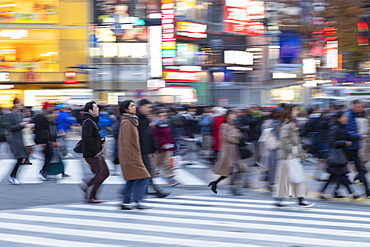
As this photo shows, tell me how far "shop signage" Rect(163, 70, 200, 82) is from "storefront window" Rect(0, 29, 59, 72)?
826 cm

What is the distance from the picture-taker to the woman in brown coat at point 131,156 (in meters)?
8.99

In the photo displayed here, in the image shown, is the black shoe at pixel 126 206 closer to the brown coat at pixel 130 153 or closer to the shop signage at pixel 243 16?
the brown coat at pixel 130 153

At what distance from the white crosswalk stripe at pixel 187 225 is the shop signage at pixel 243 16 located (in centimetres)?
4285

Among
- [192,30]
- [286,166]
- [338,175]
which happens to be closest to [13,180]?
[286,166]

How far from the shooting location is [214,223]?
8117 millimetres

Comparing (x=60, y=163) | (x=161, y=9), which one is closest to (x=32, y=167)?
(x=60, y=163)

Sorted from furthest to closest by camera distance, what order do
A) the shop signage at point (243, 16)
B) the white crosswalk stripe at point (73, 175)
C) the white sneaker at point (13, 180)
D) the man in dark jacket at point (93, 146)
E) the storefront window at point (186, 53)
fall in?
1. the shop signage at point (243, 16)
2. the storefront window at point (186, 53)
3. the white crosswalk stripe at point (73, 175)
4. the white sneaker at point (13, 180)
5. the man in dark jacket at point (93, 146)

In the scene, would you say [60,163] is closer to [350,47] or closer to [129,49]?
[350,47]

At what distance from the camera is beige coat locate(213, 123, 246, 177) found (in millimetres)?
10922

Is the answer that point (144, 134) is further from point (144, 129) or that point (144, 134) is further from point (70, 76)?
point (70, 76)

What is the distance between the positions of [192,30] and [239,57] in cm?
857

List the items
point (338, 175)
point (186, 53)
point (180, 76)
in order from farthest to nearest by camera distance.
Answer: point (186, 53), point (180, 76), point (338, 175)

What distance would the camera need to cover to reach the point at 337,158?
1022cm

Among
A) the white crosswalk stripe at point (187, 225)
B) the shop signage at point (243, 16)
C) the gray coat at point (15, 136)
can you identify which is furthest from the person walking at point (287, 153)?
the shop signage at point (243, 16)
